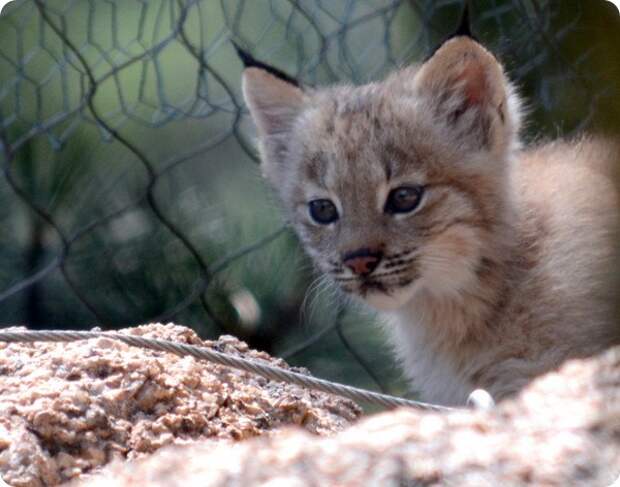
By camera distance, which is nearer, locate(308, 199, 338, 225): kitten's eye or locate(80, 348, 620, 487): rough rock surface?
locate(80, 348, 620, 487): rough rock surface

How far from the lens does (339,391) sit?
149cm

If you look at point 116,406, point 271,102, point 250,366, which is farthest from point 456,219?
point 116,406

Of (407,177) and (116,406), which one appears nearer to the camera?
(116,406)

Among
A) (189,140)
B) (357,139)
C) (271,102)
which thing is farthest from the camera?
(189,140)

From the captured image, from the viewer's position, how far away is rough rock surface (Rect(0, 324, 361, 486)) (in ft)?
4.58

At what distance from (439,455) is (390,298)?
0.93 metres

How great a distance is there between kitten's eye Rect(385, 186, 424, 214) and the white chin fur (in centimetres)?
13

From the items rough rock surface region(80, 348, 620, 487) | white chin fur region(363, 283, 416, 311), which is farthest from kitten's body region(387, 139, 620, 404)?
rough rock surface region(80, 348, 620, 487)

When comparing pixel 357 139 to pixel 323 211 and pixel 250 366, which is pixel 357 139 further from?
pixel 250 366

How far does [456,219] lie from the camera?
6.68 feet

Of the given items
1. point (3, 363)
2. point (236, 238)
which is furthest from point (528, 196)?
point (3, 363)

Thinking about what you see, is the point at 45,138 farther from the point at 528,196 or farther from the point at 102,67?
the point at 528,196

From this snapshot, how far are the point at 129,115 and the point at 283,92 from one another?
0.41 meters

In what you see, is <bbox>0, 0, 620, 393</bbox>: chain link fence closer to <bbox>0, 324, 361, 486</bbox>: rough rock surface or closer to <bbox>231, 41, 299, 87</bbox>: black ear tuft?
<bbox>231, 41, 299, 87</bbox>: black ear tuft
